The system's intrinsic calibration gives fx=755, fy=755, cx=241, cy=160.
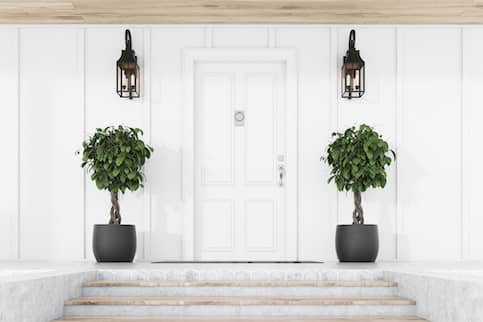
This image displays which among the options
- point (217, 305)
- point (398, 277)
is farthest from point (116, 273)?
point (398, 277)

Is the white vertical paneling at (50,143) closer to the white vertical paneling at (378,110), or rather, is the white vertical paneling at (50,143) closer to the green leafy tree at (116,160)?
the green leafy tree at (116,160)

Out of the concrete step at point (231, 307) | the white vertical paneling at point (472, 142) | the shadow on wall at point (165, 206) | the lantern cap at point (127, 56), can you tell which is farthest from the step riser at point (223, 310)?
the lantern cap at point (127, 56)

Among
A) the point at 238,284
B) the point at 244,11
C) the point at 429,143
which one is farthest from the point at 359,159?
the point at 238,284

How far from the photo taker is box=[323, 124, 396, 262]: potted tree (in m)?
6.64

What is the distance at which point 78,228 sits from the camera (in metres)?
7.23

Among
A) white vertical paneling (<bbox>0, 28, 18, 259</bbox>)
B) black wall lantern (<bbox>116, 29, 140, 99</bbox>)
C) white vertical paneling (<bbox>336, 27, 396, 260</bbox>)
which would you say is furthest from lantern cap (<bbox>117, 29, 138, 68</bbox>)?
white vertical paneling (<bbox>336, 27, 396, 260</bbox>)

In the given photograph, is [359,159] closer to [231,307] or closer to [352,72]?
[352,72]

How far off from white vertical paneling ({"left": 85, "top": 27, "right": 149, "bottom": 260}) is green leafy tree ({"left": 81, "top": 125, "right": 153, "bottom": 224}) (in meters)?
0.40

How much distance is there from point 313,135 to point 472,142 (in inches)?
60.7

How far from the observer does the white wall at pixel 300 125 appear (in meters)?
7.23

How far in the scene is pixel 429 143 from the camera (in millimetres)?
7297

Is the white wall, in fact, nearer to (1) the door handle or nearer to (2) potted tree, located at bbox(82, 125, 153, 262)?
(1) the door handle

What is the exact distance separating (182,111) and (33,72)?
4.92 ft

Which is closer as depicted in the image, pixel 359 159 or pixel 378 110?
pixel 359 159
